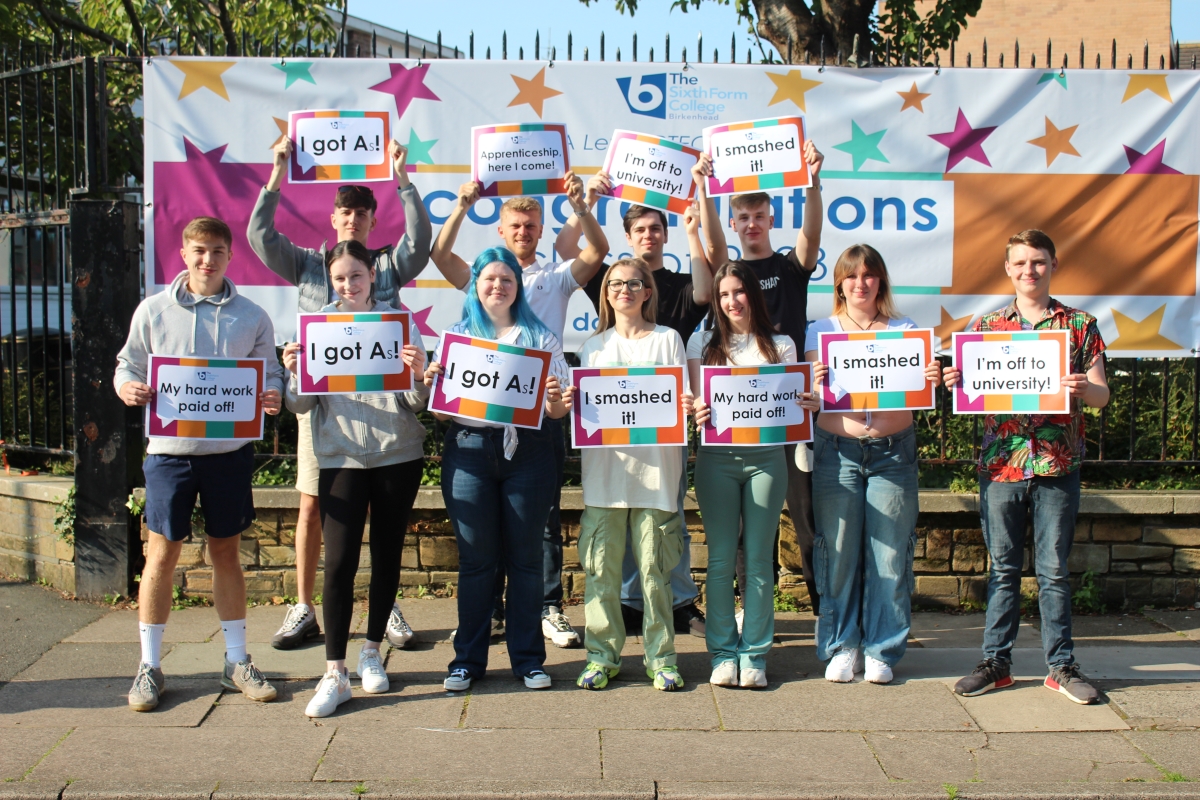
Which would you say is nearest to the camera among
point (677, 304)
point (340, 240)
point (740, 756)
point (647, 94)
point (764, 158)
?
point (740, 756)

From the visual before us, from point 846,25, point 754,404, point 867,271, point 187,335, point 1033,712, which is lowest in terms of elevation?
point 1033,712

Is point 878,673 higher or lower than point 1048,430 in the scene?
lower

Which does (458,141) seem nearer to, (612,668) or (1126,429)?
(612,668)

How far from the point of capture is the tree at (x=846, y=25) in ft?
25.3

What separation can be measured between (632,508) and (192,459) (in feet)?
5.98

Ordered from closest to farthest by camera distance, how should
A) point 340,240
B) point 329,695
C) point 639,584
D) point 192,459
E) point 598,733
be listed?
point 598,733 < point 329,695 < point 192,459 < point 340,240 < point 639,584

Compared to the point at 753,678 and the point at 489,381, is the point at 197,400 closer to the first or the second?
the point at 489,381

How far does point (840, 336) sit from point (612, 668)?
173 centimetres

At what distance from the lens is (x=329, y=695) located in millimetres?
4168

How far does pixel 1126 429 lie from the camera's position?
21.1 feet

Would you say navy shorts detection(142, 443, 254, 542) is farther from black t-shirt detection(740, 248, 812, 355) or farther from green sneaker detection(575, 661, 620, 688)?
black t-shirt detection(740, 248, 812, 355)

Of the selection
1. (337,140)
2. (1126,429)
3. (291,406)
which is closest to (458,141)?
(337,140)

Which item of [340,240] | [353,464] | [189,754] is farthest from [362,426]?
[189,754]

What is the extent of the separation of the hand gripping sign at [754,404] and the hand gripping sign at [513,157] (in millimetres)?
1340
